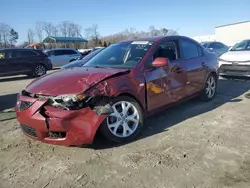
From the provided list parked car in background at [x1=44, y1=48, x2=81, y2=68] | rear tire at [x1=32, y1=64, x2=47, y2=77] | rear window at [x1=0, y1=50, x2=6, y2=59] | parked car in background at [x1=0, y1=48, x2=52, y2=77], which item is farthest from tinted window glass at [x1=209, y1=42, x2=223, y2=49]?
rear window at [x1=0, y1=50, x2=6, y2=59]

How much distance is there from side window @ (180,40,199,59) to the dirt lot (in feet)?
4.40

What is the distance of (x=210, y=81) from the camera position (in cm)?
606

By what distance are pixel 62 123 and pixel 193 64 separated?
3166 mm

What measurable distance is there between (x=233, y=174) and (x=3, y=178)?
8.74 ft

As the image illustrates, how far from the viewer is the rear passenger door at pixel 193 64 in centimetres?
515

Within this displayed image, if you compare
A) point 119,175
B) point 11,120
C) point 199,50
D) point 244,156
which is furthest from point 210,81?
point 11,120

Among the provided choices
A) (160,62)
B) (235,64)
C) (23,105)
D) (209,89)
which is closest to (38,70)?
(235,64)

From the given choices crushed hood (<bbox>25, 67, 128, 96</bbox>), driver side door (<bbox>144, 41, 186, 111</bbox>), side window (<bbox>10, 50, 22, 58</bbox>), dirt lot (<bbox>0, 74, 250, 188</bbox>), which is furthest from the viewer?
side window (<bbox>10, 50, 22, 58</bbox>)

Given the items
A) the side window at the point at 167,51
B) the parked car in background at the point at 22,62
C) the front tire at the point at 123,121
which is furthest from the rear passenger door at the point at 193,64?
the parked car in background at the point at 22,62

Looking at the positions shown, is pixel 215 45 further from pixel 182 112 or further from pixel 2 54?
pixel 2 54

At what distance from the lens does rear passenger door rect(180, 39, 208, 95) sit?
515cm

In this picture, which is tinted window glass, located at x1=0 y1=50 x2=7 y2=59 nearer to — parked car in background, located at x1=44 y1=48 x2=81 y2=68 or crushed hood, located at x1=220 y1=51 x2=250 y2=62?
parked car in background, located at x1=44 y1=48 x2=81 y2=68

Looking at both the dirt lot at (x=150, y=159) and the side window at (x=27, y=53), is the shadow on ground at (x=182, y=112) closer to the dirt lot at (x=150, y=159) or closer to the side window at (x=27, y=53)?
the dirt lot at (x=150, y=159)

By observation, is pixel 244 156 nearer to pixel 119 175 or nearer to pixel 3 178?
pixel 119 175
